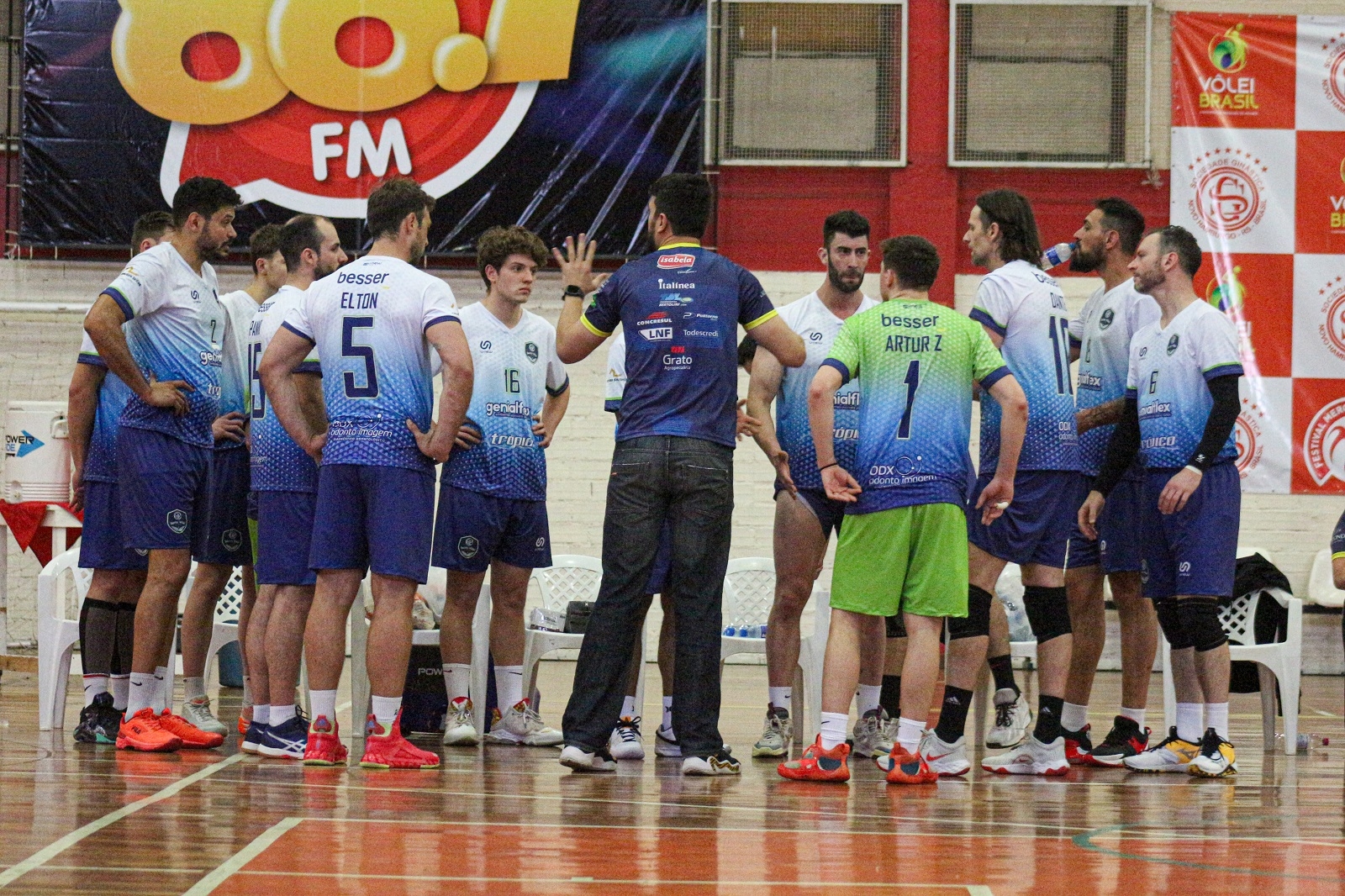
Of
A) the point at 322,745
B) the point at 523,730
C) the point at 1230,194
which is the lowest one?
the point at 523,730

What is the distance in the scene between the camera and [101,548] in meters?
5.61

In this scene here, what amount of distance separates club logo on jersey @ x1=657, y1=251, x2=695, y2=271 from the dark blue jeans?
0.56 m

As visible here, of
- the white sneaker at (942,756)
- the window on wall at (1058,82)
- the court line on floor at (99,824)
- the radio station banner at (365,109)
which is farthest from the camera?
the window on wall at (1058,82)

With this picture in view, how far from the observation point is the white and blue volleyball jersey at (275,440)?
17.4ft

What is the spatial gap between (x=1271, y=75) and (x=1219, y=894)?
8.87 meters

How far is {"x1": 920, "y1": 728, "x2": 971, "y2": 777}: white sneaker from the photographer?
16.5 feet

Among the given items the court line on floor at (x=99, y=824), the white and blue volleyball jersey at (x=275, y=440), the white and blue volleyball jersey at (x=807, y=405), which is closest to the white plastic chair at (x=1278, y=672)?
the white and blue volleyball jersey at (x=807, y=405)

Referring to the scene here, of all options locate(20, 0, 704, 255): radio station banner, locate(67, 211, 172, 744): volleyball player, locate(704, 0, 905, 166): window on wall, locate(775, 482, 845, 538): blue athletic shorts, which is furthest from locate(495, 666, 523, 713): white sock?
locate(704, 0, 905, 166): window on wall

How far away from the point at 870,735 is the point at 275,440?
245cm

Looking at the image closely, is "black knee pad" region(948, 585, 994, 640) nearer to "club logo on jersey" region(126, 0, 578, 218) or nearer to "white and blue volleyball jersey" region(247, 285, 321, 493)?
"white and blue volleyball jersey" region(247, 285, 321, 493)

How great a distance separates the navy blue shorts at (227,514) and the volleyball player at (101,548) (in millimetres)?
247

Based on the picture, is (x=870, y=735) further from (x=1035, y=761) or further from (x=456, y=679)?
(x=456, y=679)

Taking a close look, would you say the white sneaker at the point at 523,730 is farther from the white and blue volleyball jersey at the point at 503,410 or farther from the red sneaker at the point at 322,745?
Answer: the red sneaker at the point at 322,745

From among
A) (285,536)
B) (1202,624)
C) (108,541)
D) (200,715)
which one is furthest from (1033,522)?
(108,541)
